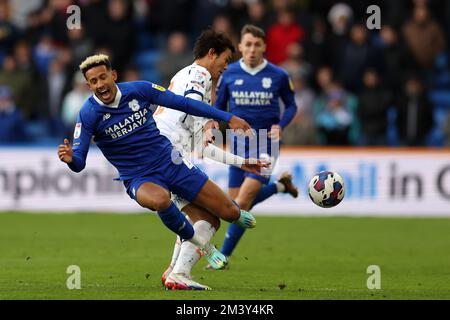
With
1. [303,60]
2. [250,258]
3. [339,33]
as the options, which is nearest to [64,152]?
[250,258]

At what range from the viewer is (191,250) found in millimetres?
10461

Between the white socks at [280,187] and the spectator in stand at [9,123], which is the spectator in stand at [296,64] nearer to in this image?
the spectator in stand at [9,123]

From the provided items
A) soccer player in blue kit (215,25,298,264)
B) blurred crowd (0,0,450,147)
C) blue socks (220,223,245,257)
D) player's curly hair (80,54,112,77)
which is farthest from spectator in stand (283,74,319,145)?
player's curly hair (80,54,112,77)

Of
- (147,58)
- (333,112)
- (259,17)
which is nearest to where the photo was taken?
(333,112)

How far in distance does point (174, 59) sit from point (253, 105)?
9.49 m

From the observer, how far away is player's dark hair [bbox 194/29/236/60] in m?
11.0

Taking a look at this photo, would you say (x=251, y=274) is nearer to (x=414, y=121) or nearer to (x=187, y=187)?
(x=187, y=187)

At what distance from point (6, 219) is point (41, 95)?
5122 millimetres

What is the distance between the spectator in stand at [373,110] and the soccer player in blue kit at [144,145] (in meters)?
11.3

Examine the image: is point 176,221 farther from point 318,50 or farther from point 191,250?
point 318,50

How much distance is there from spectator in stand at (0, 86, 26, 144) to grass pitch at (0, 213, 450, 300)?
300 cm

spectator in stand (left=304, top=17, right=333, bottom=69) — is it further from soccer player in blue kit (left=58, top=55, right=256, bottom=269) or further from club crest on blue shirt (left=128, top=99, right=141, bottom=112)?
club crest on blue shirt (left=128, top=99, right=141, bottom=112)

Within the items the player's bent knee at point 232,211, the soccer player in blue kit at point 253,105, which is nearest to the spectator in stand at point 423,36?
the soccer player in blue kit at point 253,105

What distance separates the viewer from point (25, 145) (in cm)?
2134
